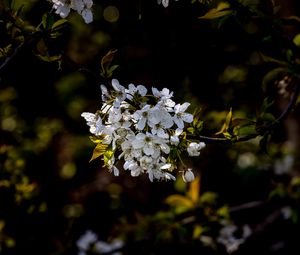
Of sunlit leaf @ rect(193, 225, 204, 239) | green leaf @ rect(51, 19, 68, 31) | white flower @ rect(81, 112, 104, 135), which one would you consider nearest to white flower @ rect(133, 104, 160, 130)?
white flower @ rect(81, 112, 104, 135)

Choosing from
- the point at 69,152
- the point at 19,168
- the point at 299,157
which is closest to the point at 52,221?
the point at 19,168

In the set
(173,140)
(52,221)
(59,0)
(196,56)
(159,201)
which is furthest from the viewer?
(159,201)

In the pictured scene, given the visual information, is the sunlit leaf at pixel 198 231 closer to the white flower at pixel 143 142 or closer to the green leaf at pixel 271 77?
the green leaf at pixel 271 77

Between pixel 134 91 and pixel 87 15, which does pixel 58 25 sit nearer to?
pixel 87 15

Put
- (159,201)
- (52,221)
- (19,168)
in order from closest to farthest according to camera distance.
Answer: (19,168)
(52,221)
(159,201)

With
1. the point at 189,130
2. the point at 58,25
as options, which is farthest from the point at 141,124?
the point at 58,25

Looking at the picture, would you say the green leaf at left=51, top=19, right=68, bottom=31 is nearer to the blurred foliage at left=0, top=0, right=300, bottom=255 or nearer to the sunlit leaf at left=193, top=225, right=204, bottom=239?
the blurred foliage at left=0, top=0, right=300, bottom=255

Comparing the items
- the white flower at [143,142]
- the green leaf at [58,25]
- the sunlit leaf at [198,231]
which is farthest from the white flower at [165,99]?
the sunlit leaf at [198,231]

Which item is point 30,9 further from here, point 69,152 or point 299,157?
point 299,157

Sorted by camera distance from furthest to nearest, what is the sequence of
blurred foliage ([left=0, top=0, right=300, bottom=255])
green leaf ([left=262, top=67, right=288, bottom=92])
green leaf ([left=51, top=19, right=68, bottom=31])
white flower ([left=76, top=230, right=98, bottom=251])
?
white flower ([left=76, top=230, right=98, bottom=251])
green leaf ([left=262, top=67, right=288, bottom=92])
blurred foliage ([left=0, top=0, right=300, bottom=255])
green leaf ([left=51, top=19, right=68, bottom=31])
